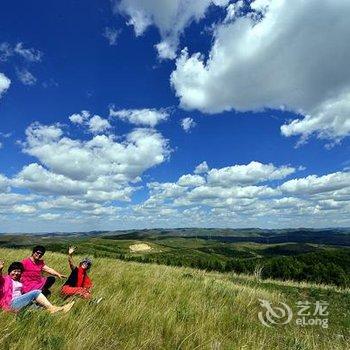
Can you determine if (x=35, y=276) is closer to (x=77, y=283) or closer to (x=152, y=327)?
(x=77, y=283)

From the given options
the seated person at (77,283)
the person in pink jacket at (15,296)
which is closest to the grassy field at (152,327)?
the seated person at (77,283)

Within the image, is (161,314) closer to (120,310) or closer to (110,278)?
(120,310)

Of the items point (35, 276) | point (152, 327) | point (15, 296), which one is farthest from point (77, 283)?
point (152, 327)

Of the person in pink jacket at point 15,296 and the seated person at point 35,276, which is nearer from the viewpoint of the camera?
the person in pink jacket at point 15,296

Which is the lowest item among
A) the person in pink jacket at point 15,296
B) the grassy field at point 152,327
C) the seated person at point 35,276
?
the grassy field at point 152,327

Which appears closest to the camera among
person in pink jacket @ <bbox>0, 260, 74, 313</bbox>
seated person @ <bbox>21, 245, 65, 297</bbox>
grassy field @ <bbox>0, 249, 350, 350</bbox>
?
grassy field @ <bbox>0, 249, 350, 350</bbox>

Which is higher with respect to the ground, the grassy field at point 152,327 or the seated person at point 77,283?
the seated person at point 77,283

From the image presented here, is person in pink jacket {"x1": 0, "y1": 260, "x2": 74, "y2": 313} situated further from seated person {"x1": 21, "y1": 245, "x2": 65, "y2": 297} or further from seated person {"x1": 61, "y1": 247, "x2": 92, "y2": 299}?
seated person {"x1": 61, "y1": 247, "x2": 92, "y2": 299}

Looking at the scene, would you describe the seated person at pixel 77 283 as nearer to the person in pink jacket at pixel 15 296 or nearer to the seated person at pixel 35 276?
the seated person at pixel 35 276

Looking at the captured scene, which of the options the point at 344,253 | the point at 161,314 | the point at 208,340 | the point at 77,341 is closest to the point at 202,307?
the point at 161,314

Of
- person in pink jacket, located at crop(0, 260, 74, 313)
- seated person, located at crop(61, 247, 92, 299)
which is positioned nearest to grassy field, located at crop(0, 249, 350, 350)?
seated person, located at crop(61, 247, 92, 299)

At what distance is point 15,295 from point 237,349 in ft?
16.0

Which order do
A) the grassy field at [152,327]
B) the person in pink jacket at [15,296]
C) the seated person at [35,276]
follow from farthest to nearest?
the seated person at [35,276]
the person in pink jacket at [15,296]
the grassy field at [152,327]

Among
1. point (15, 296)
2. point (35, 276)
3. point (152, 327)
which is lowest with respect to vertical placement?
point (152, 327)
